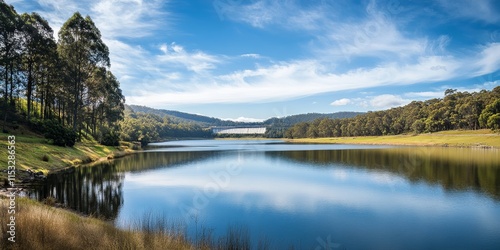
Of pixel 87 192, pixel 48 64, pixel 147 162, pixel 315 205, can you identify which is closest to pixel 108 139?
pixel 147 162

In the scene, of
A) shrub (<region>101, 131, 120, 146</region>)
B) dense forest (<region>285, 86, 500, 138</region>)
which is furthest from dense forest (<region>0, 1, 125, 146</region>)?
dense forest (<region>285, 86, 500, 138</region>)

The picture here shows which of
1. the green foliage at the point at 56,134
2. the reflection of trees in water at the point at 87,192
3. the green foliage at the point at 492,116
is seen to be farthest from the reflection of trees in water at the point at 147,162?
the green foliage at the point at 492,116

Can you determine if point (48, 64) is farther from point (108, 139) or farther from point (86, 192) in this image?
point (86, 192)

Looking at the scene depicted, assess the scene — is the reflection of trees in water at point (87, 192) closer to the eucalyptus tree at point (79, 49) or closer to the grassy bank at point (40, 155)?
the grassy bank at point (40, 155)

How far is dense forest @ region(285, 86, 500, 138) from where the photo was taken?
387 feet

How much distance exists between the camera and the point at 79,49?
171 feet

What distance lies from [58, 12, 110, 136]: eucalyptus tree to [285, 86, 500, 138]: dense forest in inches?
4428

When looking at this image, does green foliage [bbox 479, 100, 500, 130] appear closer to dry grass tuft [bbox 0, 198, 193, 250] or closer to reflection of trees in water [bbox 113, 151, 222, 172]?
reflection of trees in water [bbox 113, 151, 222, 172]

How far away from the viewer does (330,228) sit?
54.3 feet

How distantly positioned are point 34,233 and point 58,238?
0.68 m

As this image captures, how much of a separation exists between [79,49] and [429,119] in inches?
5300

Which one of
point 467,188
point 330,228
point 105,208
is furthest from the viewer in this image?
point 467,188

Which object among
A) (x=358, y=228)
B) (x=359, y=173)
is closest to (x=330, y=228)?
(x=358, y=228)

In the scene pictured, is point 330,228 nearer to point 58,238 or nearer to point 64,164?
point 58,238
